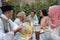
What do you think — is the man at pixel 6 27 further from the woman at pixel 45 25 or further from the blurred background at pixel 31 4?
the blurred background at pixel 31 4

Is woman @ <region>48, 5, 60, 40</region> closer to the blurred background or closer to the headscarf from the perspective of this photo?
the headscarf

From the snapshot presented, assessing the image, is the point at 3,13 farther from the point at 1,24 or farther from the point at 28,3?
the point at 28,3

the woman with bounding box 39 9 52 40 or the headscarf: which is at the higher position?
the headscarf

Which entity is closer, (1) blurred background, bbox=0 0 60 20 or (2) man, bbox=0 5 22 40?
(2) man, bbox=0 5 22 40

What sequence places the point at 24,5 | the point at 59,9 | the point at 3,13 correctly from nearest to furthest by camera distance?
the point at 59,9
the point at 3,13
the point at 24,5

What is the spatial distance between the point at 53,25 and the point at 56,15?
13 cm

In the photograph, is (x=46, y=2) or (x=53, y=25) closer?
(x=53, y=25)

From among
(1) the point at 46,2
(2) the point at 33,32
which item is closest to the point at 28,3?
(1) the point at 46,2

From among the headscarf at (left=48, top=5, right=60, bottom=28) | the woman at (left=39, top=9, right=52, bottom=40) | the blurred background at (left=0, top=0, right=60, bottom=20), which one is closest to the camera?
the headscarf at (left=48, top=5, right=60, bottom=28)

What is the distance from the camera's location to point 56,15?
2139 millimetres

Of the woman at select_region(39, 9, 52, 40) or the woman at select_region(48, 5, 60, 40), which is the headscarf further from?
the woman at select_region(39, 9, 52, 40)

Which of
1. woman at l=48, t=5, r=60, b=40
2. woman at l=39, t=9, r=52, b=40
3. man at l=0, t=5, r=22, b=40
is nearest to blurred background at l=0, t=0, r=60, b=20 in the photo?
woman at l=39, t=9, r=52, b=40

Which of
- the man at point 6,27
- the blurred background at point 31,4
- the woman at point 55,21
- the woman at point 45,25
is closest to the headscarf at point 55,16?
the woman at point 55,21

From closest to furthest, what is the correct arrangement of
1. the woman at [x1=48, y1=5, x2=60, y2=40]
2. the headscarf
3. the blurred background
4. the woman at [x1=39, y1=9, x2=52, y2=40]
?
the woman at [x1=48, y1=5, x2=60, y2=40] < the headscarf < the woman at [x1=39, y1=9, x2=52, y2=40] < the blurred background
